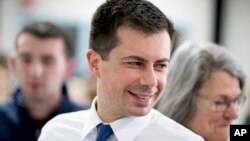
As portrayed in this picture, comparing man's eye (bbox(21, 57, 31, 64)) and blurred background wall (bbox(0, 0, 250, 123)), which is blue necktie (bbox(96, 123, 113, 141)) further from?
blurred background wall (bbox(0, 0, 250, 123))

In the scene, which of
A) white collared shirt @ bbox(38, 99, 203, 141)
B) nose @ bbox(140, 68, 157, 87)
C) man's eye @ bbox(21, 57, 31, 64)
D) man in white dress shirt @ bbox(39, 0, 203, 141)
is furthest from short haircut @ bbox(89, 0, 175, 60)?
man's eye @ bbox(21, 57, 31, 64)

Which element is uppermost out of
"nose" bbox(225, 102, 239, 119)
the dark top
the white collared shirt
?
the white collared shirt

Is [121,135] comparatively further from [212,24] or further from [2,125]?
[212,24]

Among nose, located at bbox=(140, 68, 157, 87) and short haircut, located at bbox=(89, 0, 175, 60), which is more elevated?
short haircut, located at bbox=(89, 0, 175, 60)

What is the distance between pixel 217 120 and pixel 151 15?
81 cm

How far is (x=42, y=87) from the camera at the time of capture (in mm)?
3891

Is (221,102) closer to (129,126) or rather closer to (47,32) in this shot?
(129,126)

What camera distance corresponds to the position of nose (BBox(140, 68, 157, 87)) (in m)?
1.99

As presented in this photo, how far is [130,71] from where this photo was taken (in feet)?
6.59

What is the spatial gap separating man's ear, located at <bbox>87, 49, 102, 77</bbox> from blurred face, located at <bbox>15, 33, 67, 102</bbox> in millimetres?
1695

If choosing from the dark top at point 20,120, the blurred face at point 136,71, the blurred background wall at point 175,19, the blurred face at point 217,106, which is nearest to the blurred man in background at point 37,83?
the dark top at point 20,120

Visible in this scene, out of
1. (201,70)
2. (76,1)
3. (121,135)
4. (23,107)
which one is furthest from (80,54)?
(121,135)

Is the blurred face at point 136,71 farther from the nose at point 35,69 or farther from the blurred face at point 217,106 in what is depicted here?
the nose at point 35,69

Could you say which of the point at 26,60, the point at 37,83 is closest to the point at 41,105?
the point at 37,83
